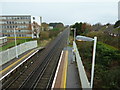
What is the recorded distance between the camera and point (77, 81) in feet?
36.2

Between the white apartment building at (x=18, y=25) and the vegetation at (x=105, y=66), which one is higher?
the white apartment building at (x=18, y=25)

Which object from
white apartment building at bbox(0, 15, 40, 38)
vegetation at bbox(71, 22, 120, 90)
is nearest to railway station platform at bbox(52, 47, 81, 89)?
vegetation at bbox(71, 22, 120, 90)

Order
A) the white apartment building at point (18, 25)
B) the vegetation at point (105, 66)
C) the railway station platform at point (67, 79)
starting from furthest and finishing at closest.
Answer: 1. the white apartment building at point (18, 25)
2. the railway station platform at point (67, 79)
3. the vegetation at point (105, 66)

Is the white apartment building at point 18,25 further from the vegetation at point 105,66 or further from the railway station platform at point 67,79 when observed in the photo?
the railway station platform at point 67,79

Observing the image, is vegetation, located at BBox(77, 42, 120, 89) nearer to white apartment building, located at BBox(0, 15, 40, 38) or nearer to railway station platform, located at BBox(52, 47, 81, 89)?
railway station platform, located at BBox(52, 47, 81, 89)

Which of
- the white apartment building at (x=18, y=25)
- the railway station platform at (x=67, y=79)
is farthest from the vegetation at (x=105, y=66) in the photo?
the white apartment building at (x=18, y=25)

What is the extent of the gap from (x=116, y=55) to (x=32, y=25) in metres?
31.9

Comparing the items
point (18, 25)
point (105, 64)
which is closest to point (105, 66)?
point (105, 64)

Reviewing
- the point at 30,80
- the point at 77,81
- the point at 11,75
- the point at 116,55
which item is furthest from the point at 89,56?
the point at 11,75

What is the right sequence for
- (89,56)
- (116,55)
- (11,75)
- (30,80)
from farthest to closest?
(89,56) < (116,55) < (11,75) < (30,80)

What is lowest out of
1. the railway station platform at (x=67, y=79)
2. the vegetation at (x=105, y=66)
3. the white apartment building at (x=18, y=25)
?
the railway station platform at (x=67, y=79)

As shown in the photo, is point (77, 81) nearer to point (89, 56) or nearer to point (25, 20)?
point (89, 56)

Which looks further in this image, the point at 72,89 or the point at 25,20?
the point at 25,20

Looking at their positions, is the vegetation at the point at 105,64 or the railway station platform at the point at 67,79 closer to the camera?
the vegetation at the point at 105,64
